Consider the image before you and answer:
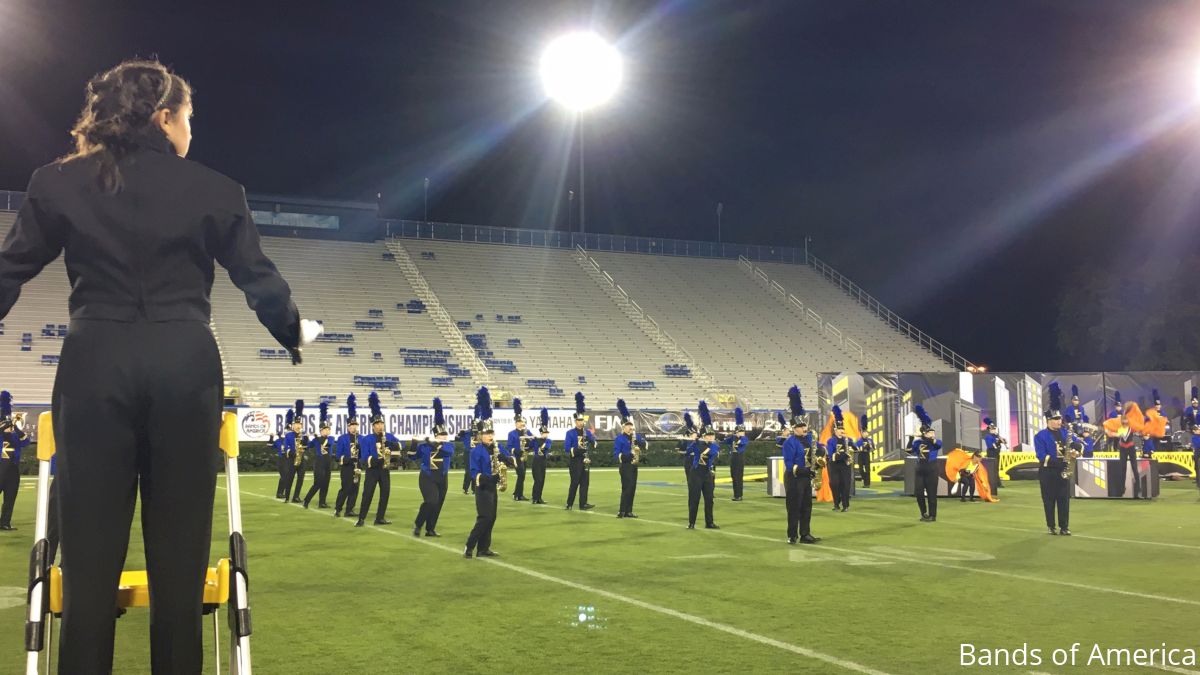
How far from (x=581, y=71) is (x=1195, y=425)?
25353 mm

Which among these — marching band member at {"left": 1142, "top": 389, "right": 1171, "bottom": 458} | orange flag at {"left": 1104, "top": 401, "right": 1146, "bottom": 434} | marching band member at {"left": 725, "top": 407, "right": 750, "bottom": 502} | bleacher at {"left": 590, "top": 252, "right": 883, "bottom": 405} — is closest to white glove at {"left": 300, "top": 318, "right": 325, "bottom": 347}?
marching band member at {"left": 725, "top": 407, "right": 750, "bottom": 502}

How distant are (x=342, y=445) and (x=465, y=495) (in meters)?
5.20

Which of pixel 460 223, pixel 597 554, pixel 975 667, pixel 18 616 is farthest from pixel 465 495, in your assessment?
pixel 460 223

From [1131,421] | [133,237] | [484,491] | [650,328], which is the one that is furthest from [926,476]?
[650,328]

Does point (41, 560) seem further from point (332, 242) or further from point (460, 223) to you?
point (460, 223)

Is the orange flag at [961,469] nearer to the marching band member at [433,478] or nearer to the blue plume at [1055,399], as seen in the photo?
the blue plume at [1055,399]

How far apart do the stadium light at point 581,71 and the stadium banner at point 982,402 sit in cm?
1847

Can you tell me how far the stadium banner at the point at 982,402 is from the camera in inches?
1003

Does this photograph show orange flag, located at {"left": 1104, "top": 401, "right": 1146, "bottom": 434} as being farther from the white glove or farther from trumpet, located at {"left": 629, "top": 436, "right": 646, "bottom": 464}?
the white glove

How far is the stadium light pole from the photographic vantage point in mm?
38812

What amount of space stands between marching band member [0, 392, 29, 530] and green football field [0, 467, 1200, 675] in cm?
66

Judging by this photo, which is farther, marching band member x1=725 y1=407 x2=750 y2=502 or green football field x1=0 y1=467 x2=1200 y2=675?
marching band member x1=725 y1=407 x2=750 y2=502

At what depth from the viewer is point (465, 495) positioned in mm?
22703

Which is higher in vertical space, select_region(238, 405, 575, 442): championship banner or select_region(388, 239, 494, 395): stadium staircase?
select_region(388, 239, 494, 395): stadium staircase
